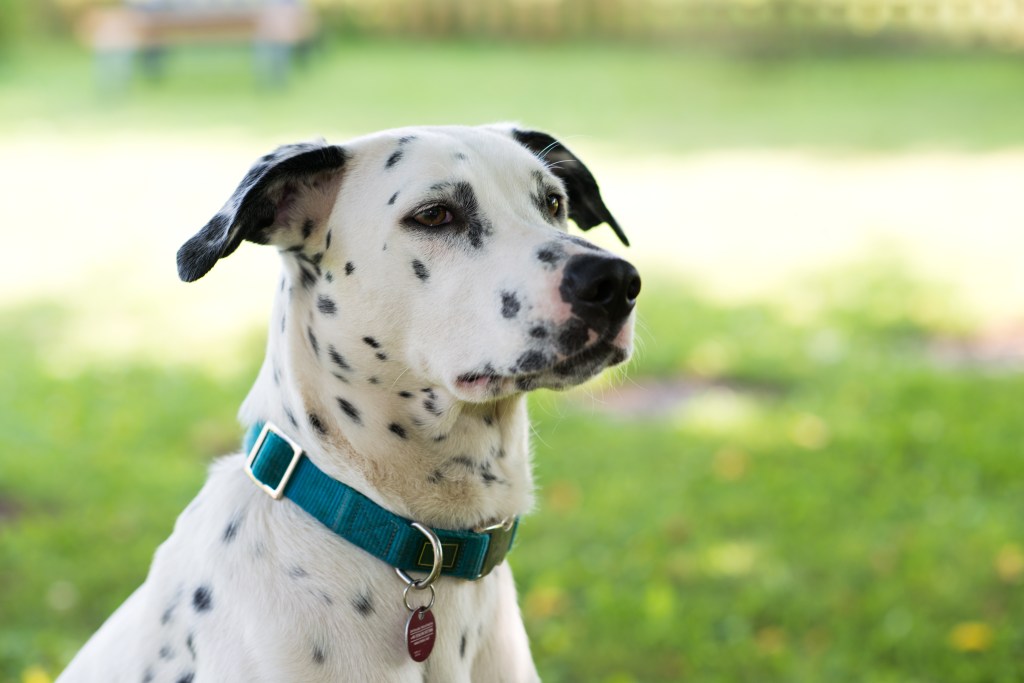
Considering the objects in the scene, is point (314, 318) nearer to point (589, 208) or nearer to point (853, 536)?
point (589, 208)

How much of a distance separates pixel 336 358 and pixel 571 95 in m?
16.1

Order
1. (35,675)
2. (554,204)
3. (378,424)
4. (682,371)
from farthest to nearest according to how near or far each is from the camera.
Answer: (682,371), (35,675), (554,204), (378,424)

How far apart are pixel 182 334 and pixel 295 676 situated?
A: 5908mm

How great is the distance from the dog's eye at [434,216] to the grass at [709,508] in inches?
86.4

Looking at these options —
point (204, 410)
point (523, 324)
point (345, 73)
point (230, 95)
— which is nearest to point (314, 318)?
point (523, 324)

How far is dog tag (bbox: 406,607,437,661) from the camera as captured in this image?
2539 mm

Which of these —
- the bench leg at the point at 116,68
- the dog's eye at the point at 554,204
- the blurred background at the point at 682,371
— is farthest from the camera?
the bench leg at the point at 116,68

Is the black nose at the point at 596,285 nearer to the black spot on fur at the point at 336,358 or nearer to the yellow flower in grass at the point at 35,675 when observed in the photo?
the black spot on fur at the point at 336,358

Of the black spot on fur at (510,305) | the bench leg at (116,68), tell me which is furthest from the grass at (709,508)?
the bench leg at (116,68)

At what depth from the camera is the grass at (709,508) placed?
177 inches

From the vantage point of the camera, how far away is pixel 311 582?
254 centimetres

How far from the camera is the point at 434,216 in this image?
272 centimetres

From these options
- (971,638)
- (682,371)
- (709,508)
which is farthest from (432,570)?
(682,371)

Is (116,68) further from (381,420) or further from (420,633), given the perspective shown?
(420,633)
